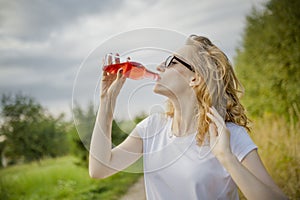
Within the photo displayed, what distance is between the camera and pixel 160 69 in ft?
5.79

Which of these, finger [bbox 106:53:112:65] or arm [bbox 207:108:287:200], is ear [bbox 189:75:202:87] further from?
finger [bbox 106:53:112:65]

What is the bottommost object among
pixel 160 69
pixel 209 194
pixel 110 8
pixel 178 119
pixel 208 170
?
pixel 209 194

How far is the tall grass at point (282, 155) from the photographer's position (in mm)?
4367

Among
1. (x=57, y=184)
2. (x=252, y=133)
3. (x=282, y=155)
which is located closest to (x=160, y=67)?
(x=282, y=155)

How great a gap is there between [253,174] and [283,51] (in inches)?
330

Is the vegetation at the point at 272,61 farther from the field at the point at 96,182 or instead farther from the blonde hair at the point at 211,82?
the blonde hair at the point at 211,82

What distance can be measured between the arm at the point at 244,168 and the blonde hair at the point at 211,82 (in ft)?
0.32

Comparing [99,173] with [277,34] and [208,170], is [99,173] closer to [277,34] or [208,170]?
[208,170]

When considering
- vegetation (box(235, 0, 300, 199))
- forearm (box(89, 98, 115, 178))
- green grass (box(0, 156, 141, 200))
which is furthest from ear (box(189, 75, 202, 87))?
vegetation (box(235, 0, 300, 199))

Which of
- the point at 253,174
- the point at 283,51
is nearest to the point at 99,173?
the point at 253,174

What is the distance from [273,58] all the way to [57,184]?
5.83 m

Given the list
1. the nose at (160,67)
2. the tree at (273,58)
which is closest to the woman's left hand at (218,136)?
the nose at (160,67)

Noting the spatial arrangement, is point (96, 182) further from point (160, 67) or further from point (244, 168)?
point (244, 168)

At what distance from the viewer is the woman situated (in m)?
1.70
